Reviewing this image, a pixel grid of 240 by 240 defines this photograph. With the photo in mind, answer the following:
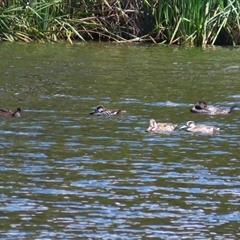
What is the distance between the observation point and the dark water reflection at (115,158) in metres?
7.25

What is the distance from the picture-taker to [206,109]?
41.1 ft

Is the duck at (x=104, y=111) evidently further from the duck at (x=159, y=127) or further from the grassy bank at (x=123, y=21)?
the grassy bank at (x=123, y=21)

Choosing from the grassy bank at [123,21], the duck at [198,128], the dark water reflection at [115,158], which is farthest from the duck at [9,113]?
the grassy bank at [123,21]

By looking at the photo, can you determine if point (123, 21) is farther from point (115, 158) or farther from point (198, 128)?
point (115, 158)

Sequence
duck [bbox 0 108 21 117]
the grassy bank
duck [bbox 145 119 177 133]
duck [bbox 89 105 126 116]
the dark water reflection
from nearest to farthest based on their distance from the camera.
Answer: the dark water reflection
duck [bbox 145 119 177 133]
duck [bbox 0 108 21 117]
duck [bbox 89 105 126 116]
the grassy bank

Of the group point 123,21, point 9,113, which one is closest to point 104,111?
point 9,113

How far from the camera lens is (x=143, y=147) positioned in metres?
10.2

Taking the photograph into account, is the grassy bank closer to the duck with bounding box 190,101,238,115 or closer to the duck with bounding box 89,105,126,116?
the duck with bounding box 190,101,238,115

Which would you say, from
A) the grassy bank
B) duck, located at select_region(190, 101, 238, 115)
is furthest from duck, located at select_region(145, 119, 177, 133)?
the grassy bank

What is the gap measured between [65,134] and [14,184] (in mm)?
2511

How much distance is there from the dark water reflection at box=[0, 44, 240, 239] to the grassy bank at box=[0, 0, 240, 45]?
4668 mm

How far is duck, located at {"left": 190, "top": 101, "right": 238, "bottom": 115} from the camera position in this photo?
1247cm

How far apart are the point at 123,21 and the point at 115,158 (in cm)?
1467

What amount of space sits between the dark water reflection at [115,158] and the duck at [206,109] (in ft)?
0.53
